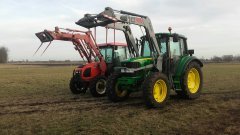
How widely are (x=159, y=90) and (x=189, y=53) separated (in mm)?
2951

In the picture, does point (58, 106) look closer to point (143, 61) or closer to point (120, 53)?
point (143, 61)

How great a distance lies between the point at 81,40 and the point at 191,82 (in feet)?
16.9

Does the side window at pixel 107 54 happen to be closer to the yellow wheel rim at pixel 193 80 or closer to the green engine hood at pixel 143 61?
the green engine hood at pixel 143 61

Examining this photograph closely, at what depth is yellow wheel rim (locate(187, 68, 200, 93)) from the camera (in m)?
12.1

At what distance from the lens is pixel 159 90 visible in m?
10.2

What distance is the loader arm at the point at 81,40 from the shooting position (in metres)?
13.2

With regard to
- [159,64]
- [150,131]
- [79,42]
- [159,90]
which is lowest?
[150,131]

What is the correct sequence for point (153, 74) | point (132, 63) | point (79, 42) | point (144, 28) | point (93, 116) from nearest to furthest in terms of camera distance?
1. point (93, 116)
2. point (153, 74)
3. point (132, 63)
4. point (144, 28)
5. point (79, 42)

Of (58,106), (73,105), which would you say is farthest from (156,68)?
(58,106)

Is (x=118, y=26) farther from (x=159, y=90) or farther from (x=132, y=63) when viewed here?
(x=159, y=90)

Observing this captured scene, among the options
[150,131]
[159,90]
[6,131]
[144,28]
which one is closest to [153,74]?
[159,90]

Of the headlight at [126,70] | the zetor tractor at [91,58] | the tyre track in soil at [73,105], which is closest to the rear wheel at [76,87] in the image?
the zetor tractor at [91,58]

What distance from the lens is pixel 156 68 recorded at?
1077 cm

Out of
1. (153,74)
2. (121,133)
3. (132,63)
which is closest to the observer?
(121,133)
